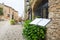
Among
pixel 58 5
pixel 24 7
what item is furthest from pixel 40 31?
pixel 24 7

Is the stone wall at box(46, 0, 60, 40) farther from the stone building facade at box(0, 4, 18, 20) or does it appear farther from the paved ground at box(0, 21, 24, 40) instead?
the stone building facade at box(0, 4, 18, 20)

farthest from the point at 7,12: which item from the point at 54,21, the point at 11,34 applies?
the point at 54,21

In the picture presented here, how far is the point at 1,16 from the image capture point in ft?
84.9

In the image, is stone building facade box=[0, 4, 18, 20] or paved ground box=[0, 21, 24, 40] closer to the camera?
paved ground box=[0, 21, 24, 40]

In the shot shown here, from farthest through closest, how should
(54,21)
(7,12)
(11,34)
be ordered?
(7,12) → (11,34) → (54,21)

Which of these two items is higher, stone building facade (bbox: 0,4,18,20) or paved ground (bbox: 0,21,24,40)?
stone building facade (bbox: 0,4,18,20)

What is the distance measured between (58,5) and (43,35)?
1620mm

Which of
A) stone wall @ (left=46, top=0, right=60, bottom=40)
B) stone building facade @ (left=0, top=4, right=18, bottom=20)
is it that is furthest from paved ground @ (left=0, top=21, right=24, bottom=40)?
stone building facade @ (left=0, top=4, right=18, bottom=20)

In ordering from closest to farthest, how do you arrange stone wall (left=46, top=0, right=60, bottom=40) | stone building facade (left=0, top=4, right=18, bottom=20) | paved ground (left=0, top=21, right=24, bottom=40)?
1. stone wall (left=46, top=0, right=60, bottom=40)
2. paved ground (left=0, top=21, right=24, bottom=40)
3. stone building facade (left=0, top=4, right=18, bottom=20)

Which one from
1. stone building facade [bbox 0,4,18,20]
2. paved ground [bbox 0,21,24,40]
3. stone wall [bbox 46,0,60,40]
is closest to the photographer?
stone wall [bbox 46,0,60,40]

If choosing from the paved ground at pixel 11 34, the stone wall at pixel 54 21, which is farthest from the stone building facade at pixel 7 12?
the stone wall at pixel 54 21

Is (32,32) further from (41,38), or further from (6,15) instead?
(6,15)

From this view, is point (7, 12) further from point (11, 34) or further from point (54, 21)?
point (54, 21)

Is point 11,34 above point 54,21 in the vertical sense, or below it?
below
